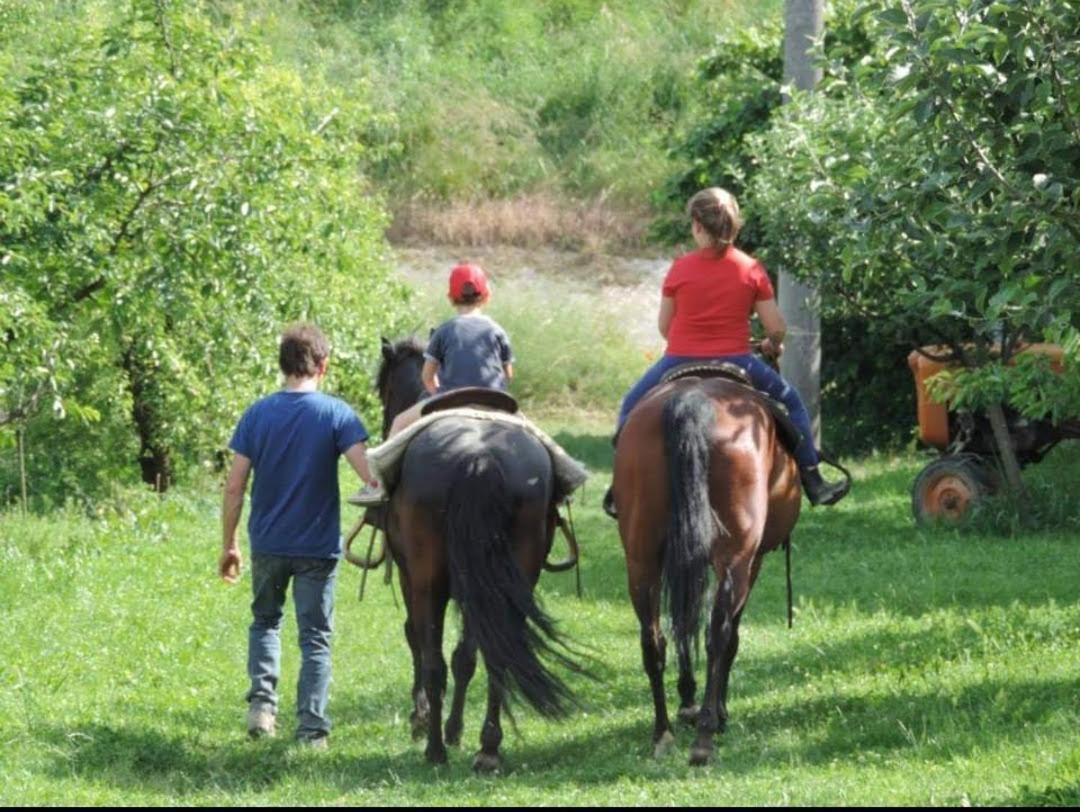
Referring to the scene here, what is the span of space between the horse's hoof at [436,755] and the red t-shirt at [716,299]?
2339mm

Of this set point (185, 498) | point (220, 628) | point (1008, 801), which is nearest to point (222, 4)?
point (185, 498)

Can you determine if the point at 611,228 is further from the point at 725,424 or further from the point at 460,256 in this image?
the point at 725,424

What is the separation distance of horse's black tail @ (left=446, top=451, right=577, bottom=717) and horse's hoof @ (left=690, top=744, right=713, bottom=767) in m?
0.60

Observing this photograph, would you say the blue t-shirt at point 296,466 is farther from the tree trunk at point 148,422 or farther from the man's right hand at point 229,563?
the tree trunk at point 148,422

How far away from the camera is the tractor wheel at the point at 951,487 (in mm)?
17156

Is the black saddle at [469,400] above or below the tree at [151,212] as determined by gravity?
below

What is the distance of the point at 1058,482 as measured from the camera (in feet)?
60.4

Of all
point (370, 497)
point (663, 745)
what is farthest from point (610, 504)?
point (663, 745)

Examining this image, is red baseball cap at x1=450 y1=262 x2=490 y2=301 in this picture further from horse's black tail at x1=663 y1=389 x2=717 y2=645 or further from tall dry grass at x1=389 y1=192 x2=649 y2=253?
tall dry grass at x1=389 y1=192 x2=649 y2=253

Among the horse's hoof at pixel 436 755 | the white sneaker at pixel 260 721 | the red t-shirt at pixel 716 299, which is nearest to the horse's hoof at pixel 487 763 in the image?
the horse's hoof at pixel 436 755

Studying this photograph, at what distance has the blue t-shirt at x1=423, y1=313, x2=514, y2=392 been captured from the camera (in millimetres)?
10633

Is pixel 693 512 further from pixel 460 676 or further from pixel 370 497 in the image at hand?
pixel 370 497

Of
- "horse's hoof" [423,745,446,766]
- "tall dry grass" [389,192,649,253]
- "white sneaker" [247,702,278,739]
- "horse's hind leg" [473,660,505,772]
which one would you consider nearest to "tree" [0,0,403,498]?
"white sneaker" [247,702,278,739]

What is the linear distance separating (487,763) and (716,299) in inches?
103
